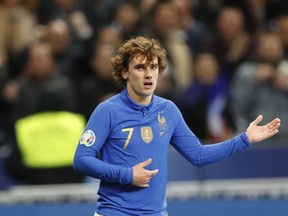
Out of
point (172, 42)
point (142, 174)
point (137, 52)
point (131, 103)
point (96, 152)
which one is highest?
point (172, 42)

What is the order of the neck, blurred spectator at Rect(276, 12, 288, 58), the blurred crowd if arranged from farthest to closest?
blurred spectator at Rect(276, 12, 288, 58) → the blurred crowd → the neck

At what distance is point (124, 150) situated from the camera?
5781 mm

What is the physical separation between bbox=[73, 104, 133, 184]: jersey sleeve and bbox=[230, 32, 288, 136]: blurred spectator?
13.8 ft

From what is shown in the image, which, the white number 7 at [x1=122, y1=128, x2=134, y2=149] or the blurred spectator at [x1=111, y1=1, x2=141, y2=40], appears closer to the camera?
the white number 7 at [x1=122, y1=128, x2=134, y2=149]

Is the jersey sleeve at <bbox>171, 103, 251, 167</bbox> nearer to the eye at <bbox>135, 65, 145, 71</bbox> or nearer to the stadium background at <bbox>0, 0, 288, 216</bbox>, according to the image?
the eye at <bbox>135, 65, 145, 71</bbox>

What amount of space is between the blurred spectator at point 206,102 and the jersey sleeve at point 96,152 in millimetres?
3911

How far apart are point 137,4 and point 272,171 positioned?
11.4 ft

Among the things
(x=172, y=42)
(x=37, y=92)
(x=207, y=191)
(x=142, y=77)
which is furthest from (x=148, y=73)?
(x=172, y=42)

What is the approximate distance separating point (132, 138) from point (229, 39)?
211 inches

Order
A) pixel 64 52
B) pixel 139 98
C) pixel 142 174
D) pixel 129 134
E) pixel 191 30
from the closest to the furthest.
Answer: pixel 142 174 < pixel 129 134 < pixel 139 98 < pixel 64 52 < pixel 191 30

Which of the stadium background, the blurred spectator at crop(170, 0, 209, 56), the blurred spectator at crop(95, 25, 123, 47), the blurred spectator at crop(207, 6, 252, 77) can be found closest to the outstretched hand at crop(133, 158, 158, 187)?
the stadium background

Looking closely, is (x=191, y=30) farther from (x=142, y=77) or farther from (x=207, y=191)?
(x=142, y=77)

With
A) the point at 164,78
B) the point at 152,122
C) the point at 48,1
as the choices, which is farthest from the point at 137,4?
the point at 152,122

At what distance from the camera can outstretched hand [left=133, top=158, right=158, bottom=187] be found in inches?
218
